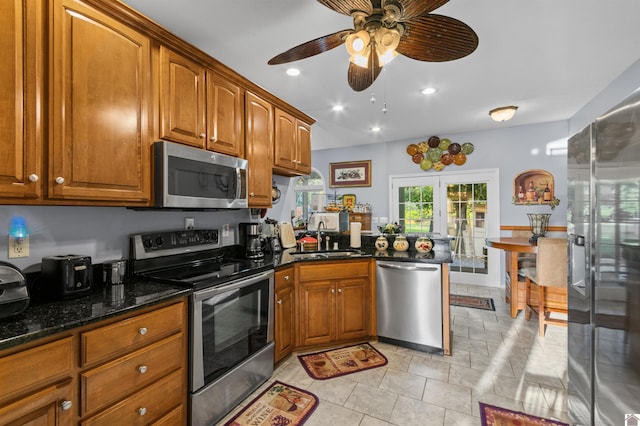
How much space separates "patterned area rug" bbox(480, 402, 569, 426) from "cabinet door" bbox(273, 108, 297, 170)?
95.3 inches

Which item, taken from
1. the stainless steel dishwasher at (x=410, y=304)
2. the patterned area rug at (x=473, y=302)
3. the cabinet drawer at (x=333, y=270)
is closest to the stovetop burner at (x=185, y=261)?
the cabinet drawer at (x=333, y=270)

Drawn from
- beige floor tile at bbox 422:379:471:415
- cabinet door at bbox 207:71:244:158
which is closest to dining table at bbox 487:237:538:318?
beige floor tile at bbox 422:379:471:415

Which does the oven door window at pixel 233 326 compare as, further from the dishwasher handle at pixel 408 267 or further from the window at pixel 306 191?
the window at pixel 306 191

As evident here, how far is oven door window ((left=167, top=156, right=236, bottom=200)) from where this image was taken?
1.80 metres

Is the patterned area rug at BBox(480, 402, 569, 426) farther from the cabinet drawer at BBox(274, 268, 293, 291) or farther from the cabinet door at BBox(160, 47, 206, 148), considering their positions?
the cabinet door at BBox(160, 47, 206, 148)

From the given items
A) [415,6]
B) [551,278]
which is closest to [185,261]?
[415,6]

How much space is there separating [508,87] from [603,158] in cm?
248

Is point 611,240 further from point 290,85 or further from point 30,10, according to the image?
point 290,85

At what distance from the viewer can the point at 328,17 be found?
2059 mm

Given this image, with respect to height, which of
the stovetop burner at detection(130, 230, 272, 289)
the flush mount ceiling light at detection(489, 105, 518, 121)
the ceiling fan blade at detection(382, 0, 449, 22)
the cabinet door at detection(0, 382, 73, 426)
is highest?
the flush mount ceiling light at detection(489, 105, 518, 121)

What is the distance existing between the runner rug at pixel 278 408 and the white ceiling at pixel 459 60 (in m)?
2.60

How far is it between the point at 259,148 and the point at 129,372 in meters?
1.80

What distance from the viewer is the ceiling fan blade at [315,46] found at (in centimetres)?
163

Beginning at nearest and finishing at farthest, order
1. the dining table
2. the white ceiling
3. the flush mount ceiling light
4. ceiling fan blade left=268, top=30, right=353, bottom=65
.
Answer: ceiling fan blade left=268, top=30, right=353, bottom=65
the white ceiling
the dining table
the flush mount ceiling light
